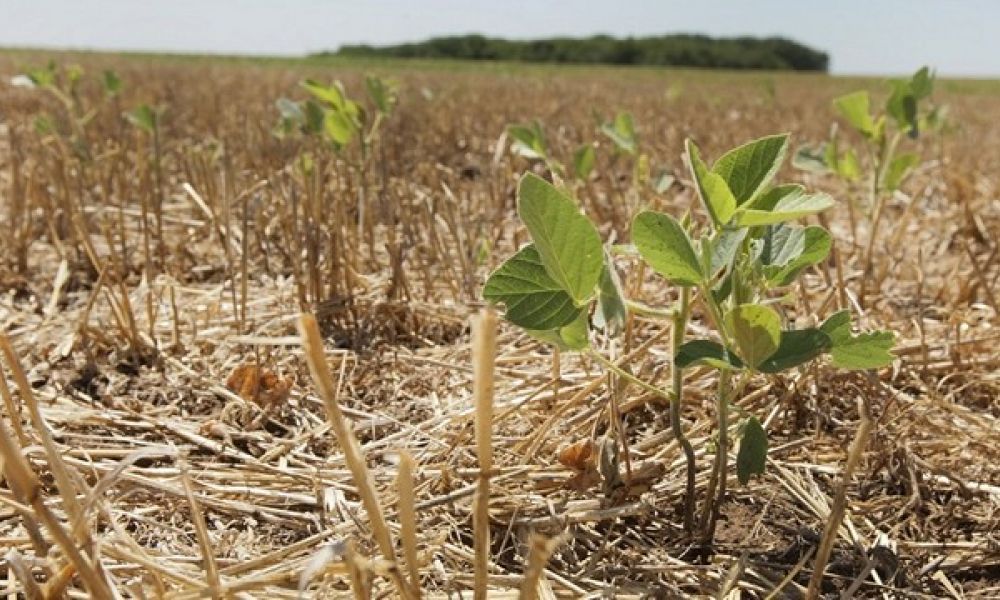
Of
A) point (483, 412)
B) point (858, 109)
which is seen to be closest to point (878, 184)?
point (858, 109)

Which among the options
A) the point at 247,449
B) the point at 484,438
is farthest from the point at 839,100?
the point at 484,438

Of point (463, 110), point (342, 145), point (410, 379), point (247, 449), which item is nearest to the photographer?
point (247, 449)

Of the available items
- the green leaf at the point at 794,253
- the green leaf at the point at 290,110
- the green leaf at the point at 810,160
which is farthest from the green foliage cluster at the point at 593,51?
the green leaf at the point at 794,253

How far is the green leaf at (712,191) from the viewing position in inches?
29.2

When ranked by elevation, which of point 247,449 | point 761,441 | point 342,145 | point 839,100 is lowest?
point 247,449

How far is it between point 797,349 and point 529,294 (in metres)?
0.23

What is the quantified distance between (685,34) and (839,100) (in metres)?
33.7

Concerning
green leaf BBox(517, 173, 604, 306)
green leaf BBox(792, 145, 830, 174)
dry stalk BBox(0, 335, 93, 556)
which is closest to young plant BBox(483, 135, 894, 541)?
green leaf BBox(517, 173, 604, 306)

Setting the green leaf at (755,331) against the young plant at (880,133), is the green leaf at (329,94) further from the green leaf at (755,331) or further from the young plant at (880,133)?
the green leaf at (755,331)

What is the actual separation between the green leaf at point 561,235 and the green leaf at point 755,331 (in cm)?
12

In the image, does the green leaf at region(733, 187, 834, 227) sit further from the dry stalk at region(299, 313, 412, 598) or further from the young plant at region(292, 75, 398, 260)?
the young plant at region(292, 75, 398, 260)

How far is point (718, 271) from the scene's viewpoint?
0.78 m

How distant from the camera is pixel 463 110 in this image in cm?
507

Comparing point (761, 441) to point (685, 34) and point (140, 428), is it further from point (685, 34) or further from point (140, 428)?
point (685, 34)
